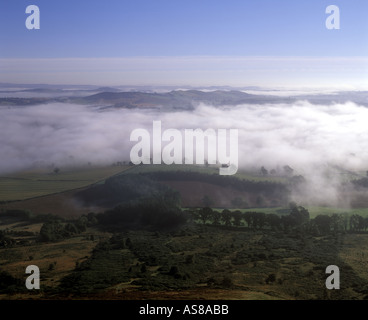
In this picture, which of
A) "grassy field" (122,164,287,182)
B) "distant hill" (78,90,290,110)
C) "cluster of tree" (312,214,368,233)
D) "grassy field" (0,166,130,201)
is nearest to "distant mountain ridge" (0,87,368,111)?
"distant hill" (78,90,290,110)

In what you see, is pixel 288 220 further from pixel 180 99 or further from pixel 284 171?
pixel 180 99

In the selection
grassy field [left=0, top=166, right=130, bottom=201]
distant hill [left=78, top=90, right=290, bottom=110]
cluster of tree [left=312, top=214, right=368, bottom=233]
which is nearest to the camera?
cluster of tree [left=312, top=214, right=368, bottom=233]

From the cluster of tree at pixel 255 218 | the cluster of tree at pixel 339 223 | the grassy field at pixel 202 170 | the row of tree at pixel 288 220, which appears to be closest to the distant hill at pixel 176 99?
the grassy field at pixel 202 170

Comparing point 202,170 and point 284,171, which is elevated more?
point 202,170

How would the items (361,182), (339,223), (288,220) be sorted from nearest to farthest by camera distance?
(339,223) < (288,220) < (361,182)

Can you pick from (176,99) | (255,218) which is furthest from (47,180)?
(176,99)

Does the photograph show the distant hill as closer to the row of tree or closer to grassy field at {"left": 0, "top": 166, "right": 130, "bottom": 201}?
grassy field at {"left": 0, "top": 166, "right": 130, "bottom": 201}

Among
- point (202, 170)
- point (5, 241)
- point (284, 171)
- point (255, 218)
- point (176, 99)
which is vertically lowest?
point (5, 241)

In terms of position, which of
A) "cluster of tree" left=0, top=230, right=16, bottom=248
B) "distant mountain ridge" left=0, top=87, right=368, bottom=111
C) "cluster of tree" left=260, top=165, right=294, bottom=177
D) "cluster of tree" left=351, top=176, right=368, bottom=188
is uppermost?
"distant mountain ridge" left=0, top=87, right=368, bottom=111
